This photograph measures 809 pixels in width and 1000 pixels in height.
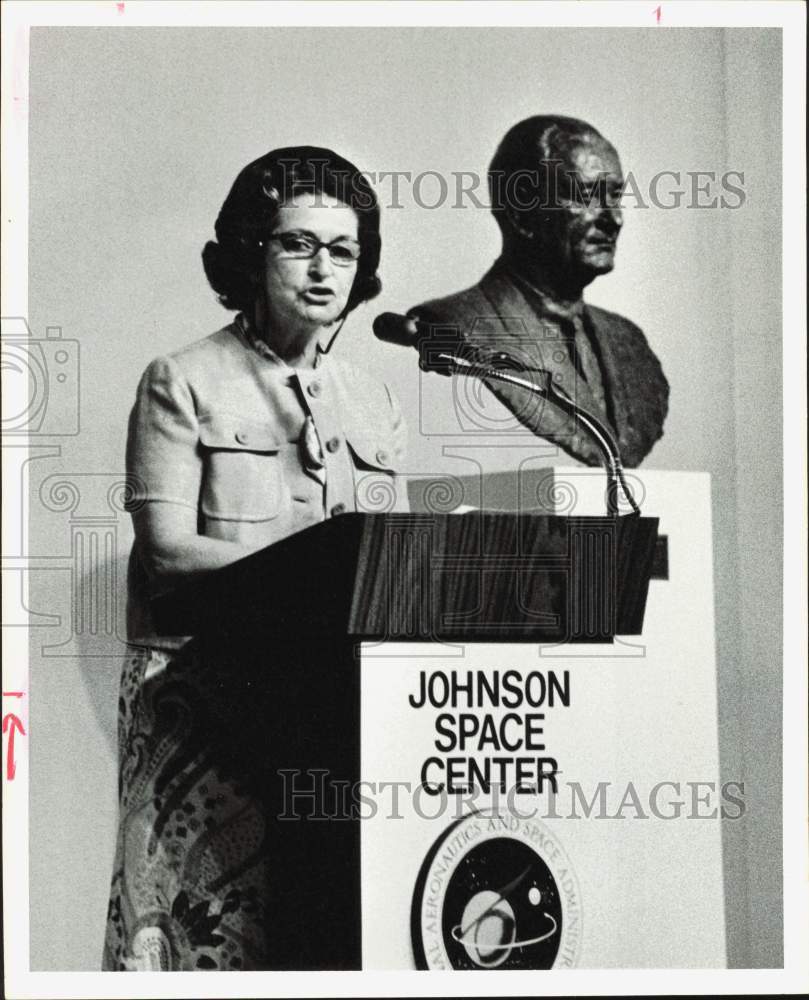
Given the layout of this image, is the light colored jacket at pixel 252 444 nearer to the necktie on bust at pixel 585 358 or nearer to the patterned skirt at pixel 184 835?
the patterned skirt at pixel 184 835

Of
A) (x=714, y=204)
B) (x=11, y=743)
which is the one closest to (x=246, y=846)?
(x=11, y=743)

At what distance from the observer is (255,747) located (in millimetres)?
2154

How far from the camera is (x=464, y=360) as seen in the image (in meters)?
2.23

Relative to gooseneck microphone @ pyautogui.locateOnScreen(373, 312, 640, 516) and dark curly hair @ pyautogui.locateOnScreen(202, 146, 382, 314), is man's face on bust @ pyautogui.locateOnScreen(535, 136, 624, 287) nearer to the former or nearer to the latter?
gooseneck microphone @ pyautogui.locateOnScreen(373, 312, 640, 516)

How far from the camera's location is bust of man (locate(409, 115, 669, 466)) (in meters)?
2.24

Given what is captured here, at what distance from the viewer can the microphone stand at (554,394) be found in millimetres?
2213

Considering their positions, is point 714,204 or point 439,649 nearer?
point 439,649

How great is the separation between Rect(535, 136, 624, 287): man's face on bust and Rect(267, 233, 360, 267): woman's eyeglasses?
0.35 m

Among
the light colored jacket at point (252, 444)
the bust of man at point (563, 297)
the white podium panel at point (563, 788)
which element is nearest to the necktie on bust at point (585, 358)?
the bust of man at point (563, 297)

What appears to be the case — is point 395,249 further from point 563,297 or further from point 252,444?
point 252,444

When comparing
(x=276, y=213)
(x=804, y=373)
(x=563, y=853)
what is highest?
(x=276, y=213)

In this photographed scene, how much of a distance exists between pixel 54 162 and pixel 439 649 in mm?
1041

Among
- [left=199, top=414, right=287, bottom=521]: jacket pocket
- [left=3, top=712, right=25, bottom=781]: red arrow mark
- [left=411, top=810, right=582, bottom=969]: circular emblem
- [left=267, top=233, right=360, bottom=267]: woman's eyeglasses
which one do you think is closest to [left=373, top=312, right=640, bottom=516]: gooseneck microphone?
[left=267, top=233, right=360, bottom=267]: woman's eyeglasses

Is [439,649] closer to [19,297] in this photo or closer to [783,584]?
[783,584]
